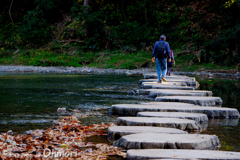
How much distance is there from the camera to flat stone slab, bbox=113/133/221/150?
341 centimetres

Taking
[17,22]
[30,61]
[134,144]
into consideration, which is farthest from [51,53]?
[134,144]

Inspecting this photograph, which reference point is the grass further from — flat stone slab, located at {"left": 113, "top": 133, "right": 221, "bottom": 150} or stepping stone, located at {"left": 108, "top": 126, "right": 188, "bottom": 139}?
flat stone slab, located at {"left": 113, "top": 133, "right": 221, "bottom": 150}

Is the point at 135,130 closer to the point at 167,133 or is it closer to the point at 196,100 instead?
the point at 167,133

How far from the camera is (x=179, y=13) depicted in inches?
1057

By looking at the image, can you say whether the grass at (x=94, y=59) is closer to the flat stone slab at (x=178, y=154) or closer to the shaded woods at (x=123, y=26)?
the shaded woods at (x=123, y=26)

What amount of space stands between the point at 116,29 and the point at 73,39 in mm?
3614

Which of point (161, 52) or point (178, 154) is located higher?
point (161, 52)

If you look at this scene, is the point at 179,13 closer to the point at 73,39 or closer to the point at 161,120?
the point at 73,39

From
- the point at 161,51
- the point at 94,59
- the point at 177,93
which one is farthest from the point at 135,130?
the point at 94,59

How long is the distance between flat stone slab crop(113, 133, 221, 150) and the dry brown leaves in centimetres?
14

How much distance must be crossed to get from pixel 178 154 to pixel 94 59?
21.5 metres

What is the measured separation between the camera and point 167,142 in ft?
11.2

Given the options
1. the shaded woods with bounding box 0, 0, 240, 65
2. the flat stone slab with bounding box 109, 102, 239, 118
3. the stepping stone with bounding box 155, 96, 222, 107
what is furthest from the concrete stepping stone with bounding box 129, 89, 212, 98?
the shaded woods with bounding box 0, 0, 240, 65

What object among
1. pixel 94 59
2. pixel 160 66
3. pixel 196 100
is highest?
pixel 94 59
